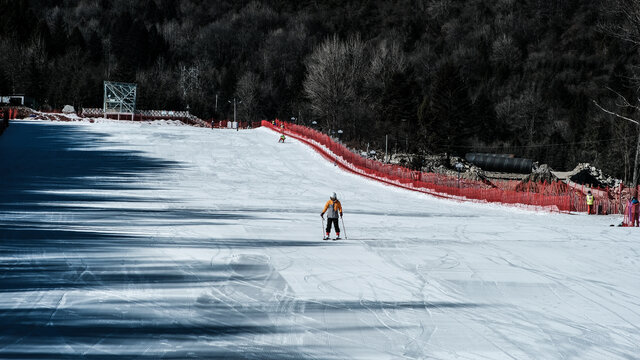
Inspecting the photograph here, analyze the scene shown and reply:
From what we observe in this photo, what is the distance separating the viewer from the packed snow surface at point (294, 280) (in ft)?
24.8

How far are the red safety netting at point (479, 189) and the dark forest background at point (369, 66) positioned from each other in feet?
110

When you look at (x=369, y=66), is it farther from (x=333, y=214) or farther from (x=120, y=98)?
(x=333, y=214)

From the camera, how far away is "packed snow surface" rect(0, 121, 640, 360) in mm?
7574

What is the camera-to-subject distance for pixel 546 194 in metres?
27.1

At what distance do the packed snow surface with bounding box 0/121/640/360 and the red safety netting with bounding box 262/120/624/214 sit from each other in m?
2.38

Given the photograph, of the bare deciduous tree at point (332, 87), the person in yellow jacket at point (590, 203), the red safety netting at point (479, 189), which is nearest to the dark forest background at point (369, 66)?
the bare deciduous tree at point (332, 87)

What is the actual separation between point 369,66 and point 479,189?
244ft

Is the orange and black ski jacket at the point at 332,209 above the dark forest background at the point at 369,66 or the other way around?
the other way around

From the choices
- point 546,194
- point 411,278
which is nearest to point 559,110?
point 546,194

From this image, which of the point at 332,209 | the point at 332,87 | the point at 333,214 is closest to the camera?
the point at 333,214

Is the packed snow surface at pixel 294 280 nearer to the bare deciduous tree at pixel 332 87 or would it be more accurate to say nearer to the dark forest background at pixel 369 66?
the dark forest background at pixel 369 66

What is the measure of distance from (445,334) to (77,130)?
151 ft

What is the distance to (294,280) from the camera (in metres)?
10.6

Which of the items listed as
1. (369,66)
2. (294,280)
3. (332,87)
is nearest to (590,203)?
(294,280)
